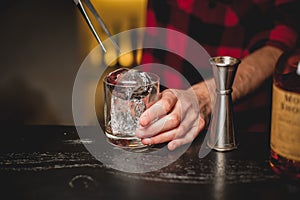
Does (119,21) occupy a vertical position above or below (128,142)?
above

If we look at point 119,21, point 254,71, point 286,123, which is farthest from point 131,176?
point 119,21

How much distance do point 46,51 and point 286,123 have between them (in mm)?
1292

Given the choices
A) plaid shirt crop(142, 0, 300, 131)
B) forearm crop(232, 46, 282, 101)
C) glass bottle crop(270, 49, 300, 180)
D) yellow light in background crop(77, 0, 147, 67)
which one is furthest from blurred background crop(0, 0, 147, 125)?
glass bottle crop(270, 49, 300, 180)

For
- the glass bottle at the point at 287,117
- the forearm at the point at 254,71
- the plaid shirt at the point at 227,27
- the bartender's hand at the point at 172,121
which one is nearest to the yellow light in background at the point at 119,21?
the plaid shirt at the point at 227,27

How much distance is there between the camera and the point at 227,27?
140 centimetres

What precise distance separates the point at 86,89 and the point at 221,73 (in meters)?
1.16

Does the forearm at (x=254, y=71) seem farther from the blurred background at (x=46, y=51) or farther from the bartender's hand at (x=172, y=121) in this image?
the blurred background at (x=46, y=51)

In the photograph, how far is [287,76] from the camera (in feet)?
2.56

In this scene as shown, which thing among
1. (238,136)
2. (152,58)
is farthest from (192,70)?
(238,136)

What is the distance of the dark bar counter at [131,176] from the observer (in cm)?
74

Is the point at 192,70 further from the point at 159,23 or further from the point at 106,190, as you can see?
the point at 106,190

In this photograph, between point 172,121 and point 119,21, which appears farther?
point 119,21

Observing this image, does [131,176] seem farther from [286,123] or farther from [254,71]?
[254,71]

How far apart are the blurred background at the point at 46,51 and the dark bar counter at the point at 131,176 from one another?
101 centimetres
